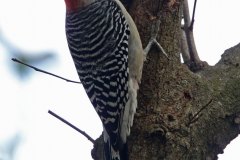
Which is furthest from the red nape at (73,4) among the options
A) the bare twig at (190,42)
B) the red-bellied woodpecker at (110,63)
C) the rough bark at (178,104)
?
the bare twig at (190,42)

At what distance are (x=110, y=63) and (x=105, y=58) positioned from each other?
0.05 m

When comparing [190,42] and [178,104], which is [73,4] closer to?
Answer: [190,42]

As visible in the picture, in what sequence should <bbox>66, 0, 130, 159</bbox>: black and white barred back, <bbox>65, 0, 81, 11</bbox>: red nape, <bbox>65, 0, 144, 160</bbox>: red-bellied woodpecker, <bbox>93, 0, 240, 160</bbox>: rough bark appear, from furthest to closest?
<bbox>65, 0, 81, 11</bbox>: red nape
<bbox>66, 0, 130, 159</bbox>: black and white barred back
<bbox>65, 0, 144, 160</bbox>: red-bellied woodpecker
<bbox>93, 0, 240, 160</bbox>: rough bark

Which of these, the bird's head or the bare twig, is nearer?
the bare twig

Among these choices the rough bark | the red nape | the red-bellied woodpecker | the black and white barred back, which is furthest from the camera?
the red nape

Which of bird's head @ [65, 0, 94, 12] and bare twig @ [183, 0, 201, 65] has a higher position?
bare twig @ [183, 0, 201, 65]

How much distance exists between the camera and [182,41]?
140 inches

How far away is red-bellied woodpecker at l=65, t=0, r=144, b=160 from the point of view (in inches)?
129

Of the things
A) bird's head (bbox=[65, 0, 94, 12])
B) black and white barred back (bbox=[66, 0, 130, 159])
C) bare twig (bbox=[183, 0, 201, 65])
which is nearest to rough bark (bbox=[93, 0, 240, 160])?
bare twig (bbox=[183, 0, 201, 65])

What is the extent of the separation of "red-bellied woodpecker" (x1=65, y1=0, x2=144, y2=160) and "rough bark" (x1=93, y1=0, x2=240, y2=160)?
0.10 meters

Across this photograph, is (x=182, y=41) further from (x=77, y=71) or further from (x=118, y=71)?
(x=77, y=71)

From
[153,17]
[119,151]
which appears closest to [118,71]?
[153,17]

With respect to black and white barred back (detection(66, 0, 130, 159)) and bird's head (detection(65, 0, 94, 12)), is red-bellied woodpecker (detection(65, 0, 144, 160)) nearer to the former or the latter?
black and white barred back (detection(66, 0, 130, 159))

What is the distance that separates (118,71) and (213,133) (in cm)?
87
